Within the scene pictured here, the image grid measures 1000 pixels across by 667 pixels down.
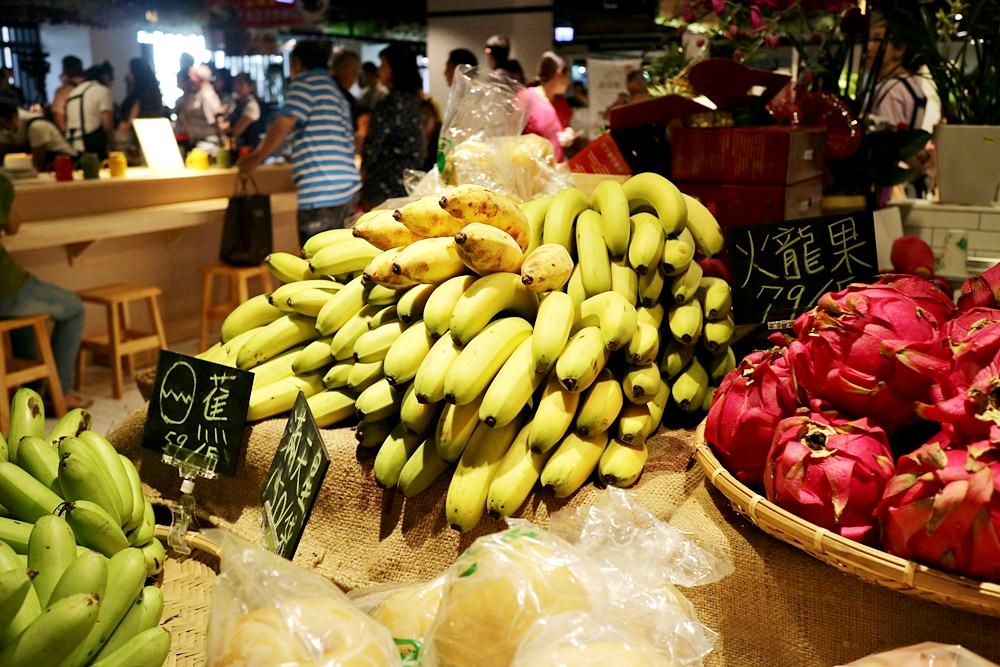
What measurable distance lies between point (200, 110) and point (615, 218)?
823 cm

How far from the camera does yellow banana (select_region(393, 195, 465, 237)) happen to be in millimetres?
1739

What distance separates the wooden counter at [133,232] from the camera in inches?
196

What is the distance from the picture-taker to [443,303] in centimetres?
158

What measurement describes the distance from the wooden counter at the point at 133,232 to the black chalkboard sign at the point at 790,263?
397 centimetres

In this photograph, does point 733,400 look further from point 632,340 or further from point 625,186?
point 625,186

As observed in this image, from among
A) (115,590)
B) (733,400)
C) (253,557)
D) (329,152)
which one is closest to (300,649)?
(253,557)

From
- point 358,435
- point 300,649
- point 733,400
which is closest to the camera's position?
point 300,649

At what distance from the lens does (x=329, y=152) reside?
5.28 meters

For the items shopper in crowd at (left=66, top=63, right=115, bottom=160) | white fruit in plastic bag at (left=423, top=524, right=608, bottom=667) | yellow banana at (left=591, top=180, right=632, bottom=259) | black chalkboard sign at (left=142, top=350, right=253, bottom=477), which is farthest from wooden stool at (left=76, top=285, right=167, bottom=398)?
white fruit in plastic bag at (left=423, top=524, right=608, bottom=667)

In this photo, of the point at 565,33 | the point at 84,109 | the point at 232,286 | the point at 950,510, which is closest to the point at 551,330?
the point at 950,510

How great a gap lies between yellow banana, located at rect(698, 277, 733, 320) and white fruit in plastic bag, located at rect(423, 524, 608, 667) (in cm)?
75

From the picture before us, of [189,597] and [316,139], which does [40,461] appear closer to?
[189,597]

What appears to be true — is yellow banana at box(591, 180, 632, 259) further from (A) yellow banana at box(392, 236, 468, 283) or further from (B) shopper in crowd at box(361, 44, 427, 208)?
(B) shopper in crowd at box(361, 44, 427, 208)

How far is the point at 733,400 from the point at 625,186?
621 millimetres
